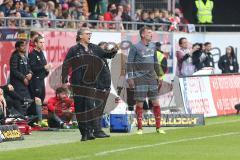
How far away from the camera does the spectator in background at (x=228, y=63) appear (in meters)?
33.7

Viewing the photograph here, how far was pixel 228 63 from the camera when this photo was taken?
3375 cm

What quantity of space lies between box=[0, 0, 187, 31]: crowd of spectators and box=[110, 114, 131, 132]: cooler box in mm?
4570

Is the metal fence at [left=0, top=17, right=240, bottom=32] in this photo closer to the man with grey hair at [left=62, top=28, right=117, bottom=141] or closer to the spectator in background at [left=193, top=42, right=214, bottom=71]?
the spectator in background at [left=193, top=42, right=214, bottom=71]

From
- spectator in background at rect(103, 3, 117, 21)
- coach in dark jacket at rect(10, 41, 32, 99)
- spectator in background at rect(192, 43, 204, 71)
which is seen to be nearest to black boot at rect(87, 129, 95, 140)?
coach in dark jacket at rect(10, 41, 32, 99)

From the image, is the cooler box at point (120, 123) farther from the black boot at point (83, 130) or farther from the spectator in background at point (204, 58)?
the spectator in background at point (204, 58)

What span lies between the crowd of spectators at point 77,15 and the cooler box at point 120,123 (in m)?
4.57

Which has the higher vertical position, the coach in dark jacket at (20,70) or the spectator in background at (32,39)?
the spectator in background at (32,39)

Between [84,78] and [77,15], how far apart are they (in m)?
10.7

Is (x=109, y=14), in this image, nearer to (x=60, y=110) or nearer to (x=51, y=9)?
(x=51, y=9)

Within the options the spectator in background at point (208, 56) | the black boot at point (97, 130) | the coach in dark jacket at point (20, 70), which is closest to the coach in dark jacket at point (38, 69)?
the coach in dark jacket at point (20, 70)

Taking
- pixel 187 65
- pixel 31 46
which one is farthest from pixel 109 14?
pixel 31 46

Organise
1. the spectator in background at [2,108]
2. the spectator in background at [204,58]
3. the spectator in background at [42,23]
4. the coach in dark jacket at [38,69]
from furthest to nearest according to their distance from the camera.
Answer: the spectator in background at [204,58] → the spectator in background at [42,23] → the coach in dark jacket at [38,69] → the spectator in background at [2,108]

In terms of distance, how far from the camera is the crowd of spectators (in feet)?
86.2

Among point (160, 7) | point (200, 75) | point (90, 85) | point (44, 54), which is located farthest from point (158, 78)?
point (160, 7)
